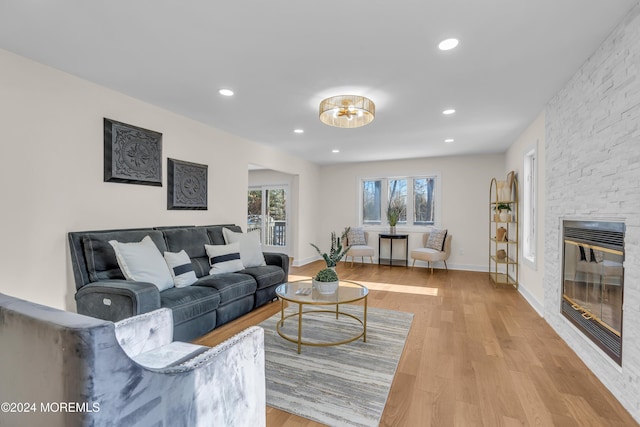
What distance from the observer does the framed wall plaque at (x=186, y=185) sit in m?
3.61

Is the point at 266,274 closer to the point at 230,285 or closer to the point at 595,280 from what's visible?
the point at 230,285

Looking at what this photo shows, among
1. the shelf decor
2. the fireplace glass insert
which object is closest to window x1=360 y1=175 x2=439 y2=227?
the shelf decor

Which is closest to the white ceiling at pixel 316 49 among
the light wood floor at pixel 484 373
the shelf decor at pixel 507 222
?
the shelf decor at pixel 507 222

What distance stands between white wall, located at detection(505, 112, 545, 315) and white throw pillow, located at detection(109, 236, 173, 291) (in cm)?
406

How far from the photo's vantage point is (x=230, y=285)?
3.05m

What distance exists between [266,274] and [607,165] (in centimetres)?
326

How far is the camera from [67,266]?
8.62ft

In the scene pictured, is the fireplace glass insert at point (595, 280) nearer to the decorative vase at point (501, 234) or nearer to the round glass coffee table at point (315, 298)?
the round glass coffee table at point (315, 298)

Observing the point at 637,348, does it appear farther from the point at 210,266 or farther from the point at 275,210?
the point at 275,210

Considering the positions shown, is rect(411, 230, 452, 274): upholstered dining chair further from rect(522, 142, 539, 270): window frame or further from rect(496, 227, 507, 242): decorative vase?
rect(522, 142, 539, 270): window frame

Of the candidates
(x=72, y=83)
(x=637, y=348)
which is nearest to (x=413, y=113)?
(x=637, y=348)

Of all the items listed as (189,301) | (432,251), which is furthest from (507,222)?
(189,301)

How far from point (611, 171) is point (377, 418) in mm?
2240

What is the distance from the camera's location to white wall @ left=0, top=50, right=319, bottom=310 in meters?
2.30
